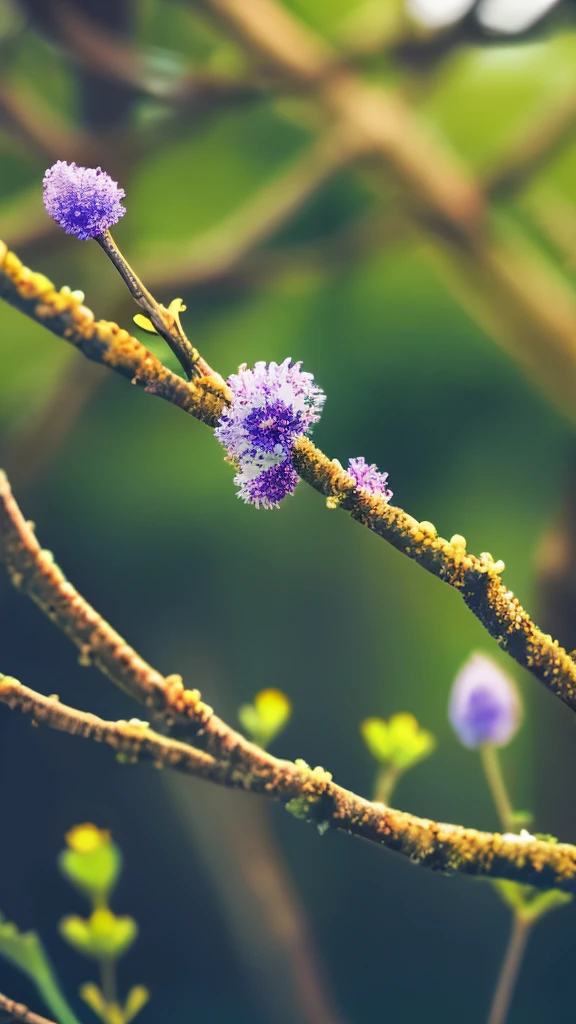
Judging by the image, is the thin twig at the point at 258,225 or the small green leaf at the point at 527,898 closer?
the small green leaf at the point at 527,898

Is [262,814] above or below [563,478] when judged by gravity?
below

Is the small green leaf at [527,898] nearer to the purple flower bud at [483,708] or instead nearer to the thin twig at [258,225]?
the purple flower bud at [483,708]

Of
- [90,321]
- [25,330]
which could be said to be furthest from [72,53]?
[90,321]

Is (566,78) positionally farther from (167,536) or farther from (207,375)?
(207,375)

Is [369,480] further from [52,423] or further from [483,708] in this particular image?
[52,423]

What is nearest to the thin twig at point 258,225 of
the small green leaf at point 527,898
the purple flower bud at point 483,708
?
the purple flower bud at point 483,708

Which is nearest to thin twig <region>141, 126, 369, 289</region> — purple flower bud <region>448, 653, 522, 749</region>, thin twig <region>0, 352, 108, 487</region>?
thin twig <region>0, 352, 108, 487</region>
